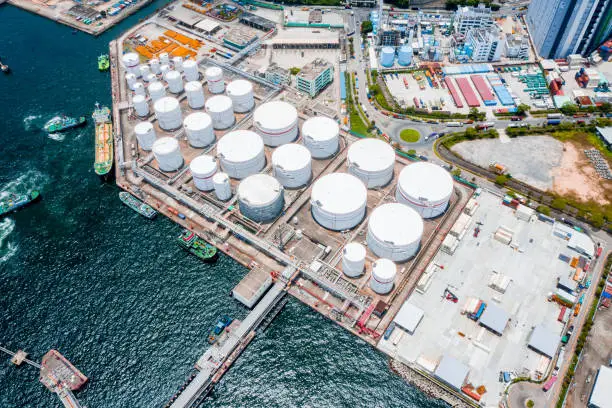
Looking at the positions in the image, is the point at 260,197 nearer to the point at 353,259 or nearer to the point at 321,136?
the point at 321,136

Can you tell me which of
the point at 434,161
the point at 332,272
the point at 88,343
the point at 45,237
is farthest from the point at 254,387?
the point at 434,161

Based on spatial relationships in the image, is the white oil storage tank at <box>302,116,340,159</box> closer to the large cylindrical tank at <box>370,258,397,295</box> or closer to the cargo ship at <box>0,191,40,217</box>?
the large cylindrical tank at <box>370,258,397,295</box>

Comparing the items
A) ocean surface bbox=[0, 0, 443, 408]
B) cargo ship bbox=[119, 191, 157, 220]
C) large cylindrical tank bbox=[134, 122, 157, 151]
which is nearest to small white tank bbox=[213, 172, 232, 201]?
ocean surface bbox=[0, 0, 443, 408]

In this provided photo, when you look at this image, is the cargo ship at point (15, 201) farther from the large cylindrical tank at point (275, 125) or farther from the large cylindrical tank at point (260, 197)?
the large cylindrical tank at point (275, 125)

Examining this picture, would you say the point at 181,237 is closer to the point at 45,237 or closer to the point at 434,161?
the point at 45,237

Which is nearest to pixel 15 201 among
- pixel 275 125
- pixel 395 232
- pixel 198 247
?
pixel 198 247
